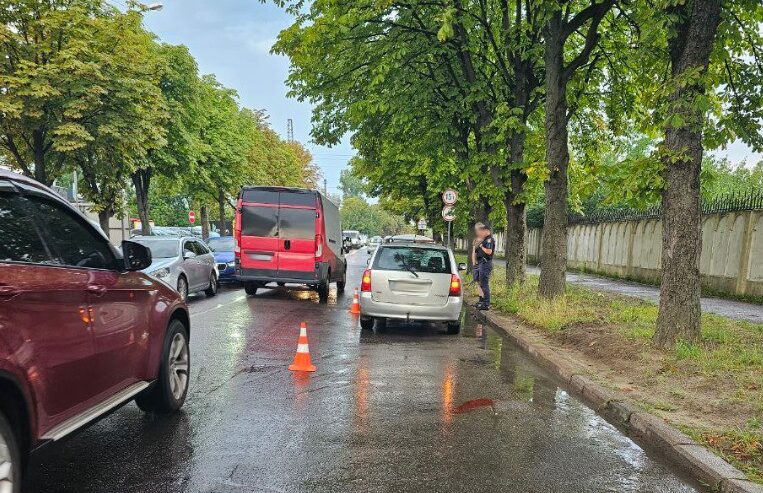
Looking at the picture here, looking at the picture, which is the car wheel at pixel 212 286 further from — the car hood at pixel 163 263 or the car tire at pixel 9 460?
the car tire at pixel 9 460

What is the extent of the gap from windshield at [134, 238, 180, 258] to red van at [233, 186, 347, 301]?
1.45 m

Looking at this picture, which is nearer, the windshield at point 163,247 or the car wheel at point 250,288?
the windshield at point 163,247

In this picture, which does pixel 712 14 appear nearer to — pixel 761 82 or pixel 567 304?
pixel 761 82

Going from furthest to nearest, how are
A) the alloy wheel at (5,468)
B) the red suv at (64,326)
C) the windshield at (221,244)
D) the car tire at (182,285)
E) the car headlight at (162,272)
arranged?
the windshield at (221,244) < the car tire at (182,285) < the car headlight at (162,272) < the red suv at (64,326) < the alloy wheel at (5,468)

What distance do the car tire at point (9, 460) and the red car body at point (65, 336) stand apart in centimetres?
9

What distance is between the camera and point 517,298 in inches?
485

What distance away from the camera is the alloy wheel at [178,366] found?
16.1 ft

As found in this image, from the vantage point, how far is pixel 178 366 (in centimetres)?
511

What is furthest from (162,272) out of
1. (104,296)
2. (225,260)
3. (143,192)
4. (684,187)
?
(143,192)

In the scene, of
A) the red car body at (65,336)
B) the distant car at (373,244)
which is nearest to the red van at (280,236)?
the distant car at (373,244)

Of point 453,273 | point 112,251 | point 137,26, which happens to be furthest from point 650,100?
point 137,26

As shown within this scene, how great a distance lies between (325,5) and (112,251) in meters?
8.35

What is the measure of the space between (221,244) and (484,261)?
1078 centimetres

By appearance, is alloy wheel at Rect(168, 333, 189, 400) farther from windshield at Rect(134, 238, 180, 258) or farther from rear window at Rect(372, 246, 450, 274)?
windshield at Rect(134, 238, 180, 258)
